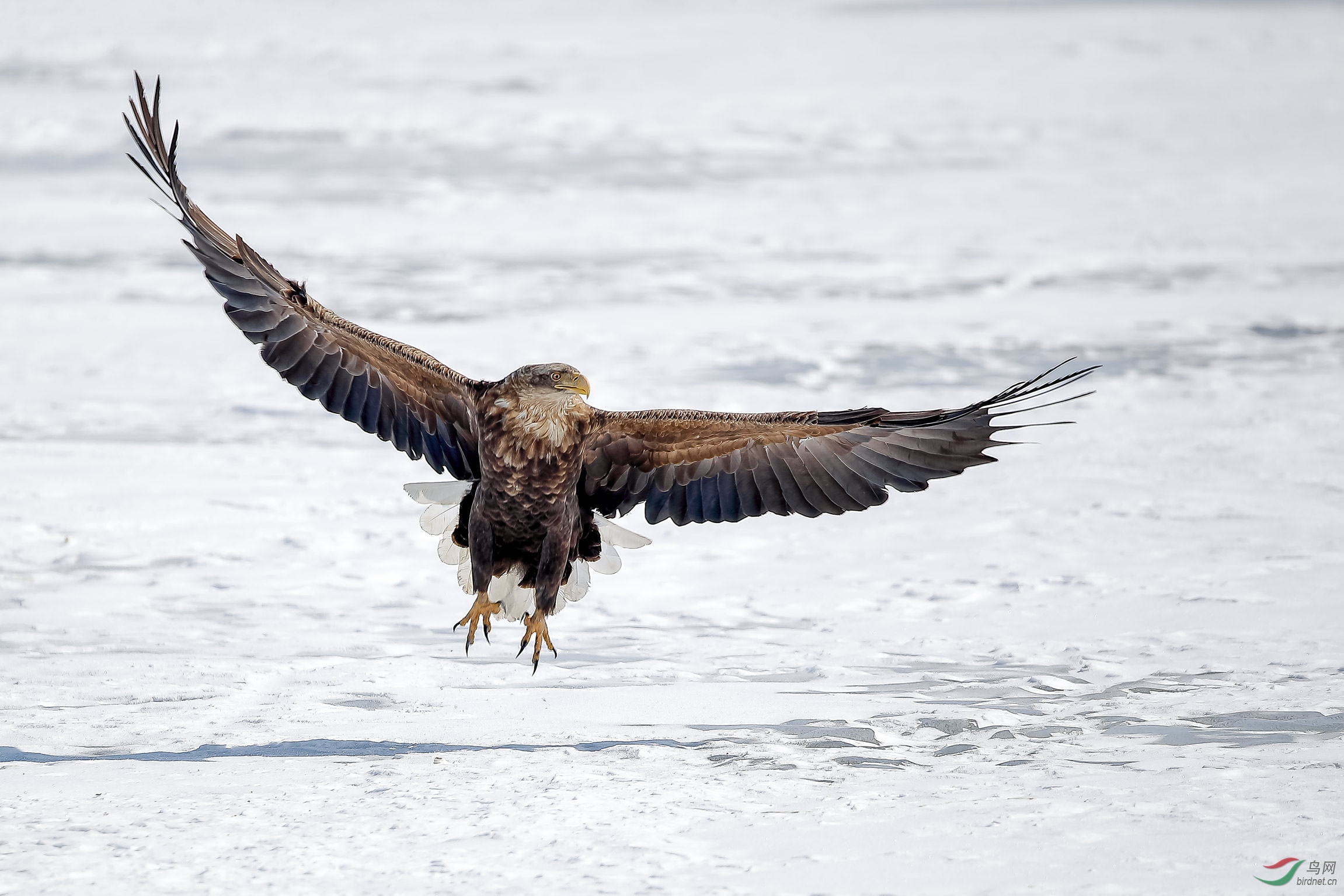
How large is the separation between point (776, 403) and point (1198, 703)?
3926 mm

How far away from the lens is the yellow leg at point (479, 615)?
506 centimetres

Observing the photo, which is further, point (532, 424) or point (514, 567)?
point (514, 567)

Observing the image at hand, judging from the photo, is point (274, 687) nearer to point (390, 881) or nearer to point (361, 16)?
point (390, 881)

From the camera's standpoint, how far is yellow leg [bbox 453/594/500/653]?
5059 millimetres

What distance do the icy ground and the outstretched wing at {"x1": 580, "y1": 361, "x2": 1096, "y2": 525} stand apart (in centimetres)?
48

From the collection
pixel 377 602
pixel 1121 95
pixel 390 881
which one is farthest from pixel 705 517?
pixel 1121 95

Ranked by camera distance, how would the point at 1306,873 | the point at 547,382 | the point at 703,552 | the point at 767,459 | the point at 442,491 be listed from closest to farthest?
the point at 1306,873, the point at 547,382, the point at 767,459, the point at 442,491, the point at 703,552

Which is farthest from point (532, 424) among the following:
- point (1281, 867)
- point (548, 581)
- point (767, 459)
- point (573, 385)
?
point (1281, 867)

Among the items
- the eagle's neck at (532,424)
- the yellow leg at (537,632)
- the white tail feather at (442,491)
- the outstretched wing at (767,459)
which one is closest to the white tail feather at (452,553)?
the white tail feather at (442,491)

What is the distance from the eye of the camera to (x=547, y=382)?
479cm

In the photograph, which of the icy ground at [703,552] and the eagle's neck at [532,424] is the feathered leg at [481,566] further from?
the eagle's neck at [532,424]

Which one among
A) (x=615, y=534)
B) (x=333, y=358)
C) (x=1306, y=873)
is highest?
(x=333, y=358)

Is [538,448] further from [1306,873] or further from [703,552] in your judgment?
[1306,873]

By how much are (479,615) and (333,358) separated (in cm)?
89
